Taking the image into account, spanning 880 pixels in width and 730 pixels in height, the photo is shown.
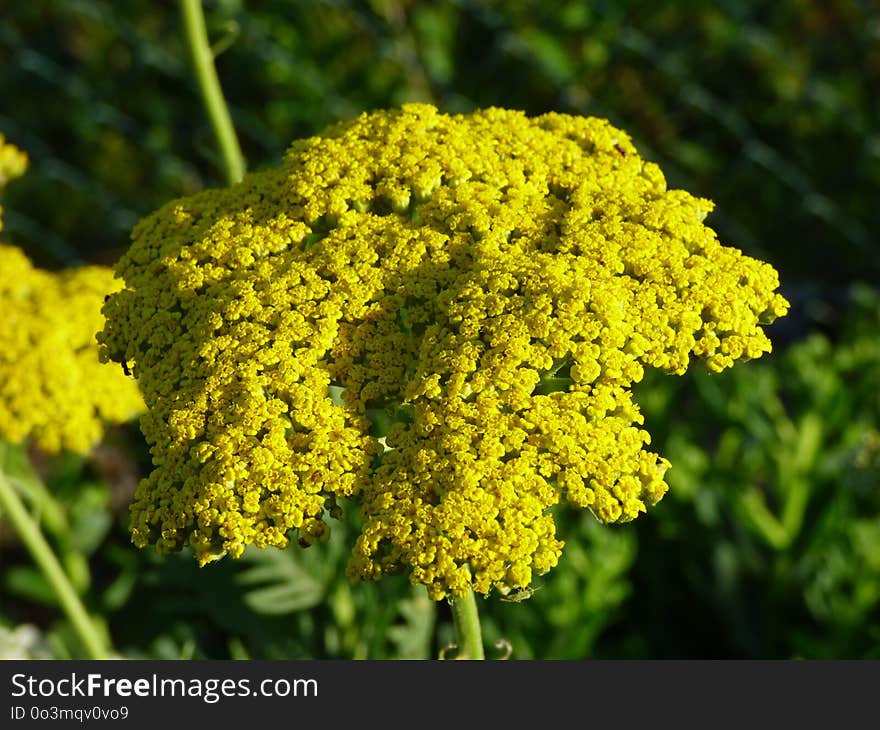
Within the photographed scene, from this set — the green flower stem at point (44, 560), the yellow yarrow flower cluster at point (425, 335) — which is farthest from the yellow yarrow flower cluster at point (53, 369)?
the yellow yarrow flower cluster at point (425, 335)

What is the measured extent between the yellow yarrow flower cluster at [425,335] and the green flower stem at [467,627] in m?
0.24

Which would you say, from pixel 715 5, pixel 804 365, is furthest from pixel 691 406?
pixel 715 5

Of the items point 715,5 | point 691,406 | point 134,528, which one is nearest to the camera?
point 134,528

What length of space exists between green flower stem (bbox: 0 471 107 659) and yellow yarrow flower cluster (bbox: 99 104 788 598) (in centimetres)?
62

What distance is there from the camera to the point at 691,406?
186 inches

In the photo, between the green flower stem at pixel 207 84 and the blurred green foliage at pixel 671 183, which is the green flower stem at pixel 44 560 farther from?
the green flower stem at pixel 207 84

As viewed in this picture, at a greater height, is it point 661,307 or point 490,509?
point 661,307

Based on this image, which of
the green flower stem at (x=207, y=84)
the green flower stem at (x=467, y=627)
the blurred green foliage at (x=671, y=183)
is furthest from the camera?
the blurred green foliage at (x=671, y=183)

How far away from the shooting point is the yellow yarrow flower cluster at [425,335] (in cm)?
174

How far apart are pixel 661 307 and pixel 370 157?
2.13 ft

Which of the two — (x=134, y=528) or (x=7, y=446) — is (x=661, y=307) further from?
(x=7, y=446)

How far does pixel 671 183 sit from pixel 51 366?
3606 millimetres

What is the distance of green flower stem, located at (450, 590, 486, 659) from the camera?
1947 mm

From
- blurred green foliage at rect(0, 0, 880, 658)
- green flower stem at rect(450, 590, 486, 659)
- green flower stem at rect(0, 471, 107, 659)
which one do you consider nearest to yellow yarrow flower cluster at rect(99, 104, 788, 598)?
green flower stem at rect(450, 590, 486, 659)
